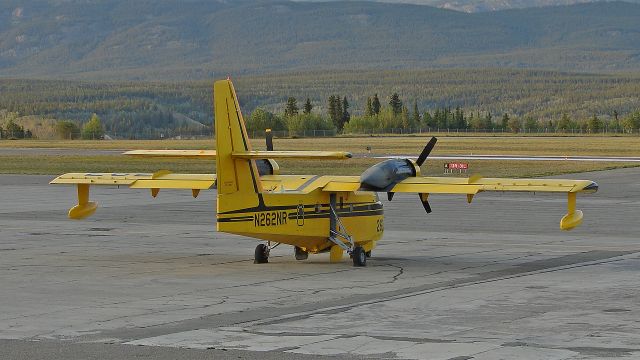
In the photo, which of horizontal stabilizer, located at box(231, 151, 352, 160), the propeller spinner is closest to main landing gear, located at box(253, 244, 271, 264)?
the propeller spinner

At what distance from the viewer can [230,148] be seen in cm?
2712

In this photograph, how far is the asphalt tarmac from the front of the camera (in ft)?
61.8

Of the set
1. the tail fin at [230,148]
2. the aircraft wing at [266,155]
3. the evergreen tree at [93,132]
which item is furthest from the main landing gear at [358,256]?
the evergreen tree at [93,132]

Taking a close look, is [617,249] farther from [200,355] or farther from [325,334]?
[200,355]

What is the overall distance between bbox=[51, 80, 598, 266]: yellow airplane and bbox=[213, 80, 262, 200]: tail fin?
0.02 m

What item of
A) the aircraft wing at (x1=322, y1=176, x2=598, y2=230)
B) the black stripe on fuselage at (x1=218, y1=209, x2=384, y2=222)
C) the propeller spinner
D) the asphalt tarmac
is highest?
the propeller spinner

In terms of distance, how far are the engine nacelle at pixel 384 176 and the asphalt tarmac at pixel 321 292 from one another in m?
1.89

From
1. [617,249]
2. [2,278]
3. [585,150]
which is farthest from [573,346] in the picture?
[585,150]

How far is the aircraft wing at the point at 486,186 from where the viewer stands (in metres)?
27.6

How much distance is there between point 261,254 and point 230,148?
3.48 metres

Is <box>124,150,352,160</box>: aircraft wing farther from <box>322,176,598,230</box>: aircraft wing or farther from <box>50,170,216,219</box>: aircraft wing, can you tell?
<box>322,176,598,230</box>: aircraft wing

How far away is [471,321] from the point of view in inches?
830

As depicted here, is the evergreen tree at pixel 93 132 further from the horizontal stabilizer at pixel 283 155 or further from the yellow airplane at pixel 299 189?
the horizontal stabilizer at pixel 283 155

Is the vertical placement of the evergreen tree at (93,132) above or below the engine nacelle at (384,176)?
below
